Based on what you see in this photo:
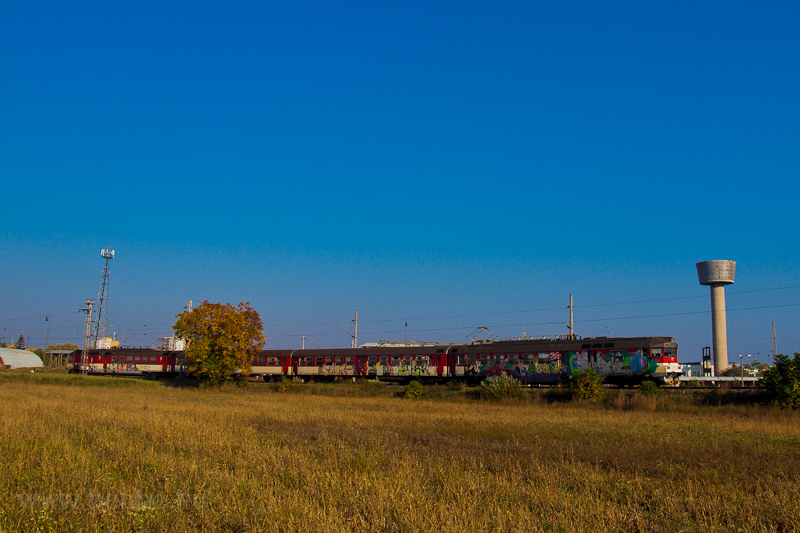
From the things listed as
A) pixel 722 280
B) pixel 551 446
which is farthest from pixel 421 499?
pixel 722 280

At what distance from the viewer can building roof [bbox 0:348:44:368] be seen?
96375 millimetres

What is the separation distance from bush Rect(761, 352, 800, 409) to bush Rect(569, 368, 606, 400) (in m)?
8.19

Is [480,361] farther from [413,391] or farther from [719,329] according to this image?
[719,329]

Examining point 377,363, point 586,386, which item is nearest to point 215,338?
point 377,363

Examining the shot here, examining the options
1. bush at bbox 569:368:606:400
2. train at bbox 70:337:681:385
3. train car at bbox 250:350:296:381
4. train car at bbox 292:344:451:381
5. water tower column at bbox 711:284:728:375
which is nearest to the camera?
bush at bbox 569:368:606:400

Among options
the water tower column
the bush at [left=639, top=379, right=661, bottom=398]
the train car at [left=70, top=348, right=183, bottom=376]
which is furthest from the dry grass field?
the water tower column

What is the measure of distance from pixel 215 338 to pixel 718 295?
85.6 m

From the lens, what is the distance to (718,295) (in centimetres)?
9481

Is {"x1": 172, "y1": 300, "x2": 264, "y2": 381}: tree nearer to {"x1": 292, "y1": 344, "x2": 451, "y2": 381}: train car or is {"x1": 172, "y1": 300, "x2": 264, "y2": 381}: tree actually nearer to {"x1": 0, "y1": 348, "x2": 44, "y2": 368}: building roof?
{"x1": 292, "y1": 344, "x2": 451, "y2": 381}: train car

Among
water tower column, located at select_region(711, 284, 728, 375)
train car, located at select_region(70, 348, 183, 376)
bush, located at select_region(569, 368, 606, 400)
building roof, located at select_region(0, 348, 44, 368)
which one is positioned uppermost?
water tower column, located at select_region(711, 284, 728, 375)

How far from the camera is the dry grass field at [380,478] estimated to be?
741cm

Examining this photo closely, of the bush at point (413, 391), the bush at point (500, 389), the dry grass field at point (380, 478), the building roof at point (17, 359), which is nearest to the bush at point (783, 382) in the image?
the dry grass field at point (380, 478)

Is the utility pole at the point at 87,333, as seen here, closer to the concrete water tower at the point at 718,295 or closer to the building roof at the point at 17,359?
the building roof at the point at 17,359

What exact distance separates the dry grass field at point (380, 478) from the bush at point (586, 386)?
13.7m
